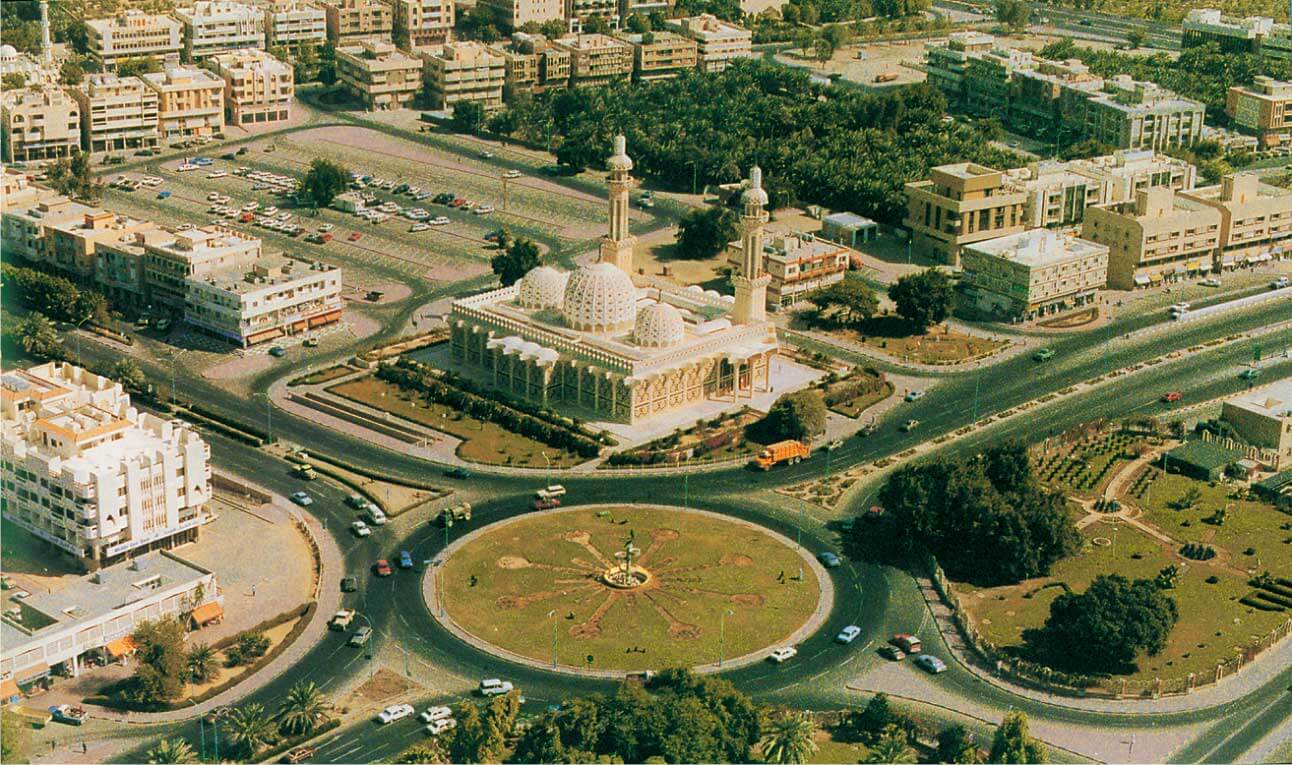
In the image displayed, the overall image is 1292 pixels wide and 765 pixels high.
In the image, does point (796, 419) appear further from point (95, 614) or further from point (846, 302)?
point (95, 614)

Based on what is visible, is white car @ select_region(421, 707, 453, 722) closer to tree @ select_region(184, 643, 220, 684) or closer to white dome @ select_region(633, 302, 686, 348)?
tree @ select_region(184, 643, 220, 684)

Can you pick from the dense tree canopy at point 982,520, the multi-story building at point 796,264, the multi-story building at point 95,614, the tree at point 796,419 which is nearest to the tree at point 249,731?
the multi-story building at point 95,614

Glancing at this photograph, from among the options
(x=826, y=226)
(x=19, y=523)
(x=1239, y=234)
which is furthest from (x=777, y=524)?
(x=1239, y=234)

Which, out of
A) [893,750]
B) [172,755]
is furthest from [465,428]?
A: [893,750]

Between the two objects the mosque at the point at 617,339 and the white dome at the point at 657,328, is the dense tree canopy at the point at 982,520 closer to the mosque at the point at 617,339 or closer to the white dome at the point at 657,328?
the mosque at the point at 617,339

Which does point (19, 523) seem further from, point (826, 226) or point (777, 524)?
point (826, 226)

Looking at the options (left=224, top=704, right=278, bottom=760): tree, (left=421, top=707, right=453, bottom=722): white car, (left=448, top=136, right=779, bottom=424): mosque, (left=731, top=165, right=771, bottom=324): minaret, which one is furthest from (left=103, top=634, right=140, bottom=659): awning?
(left=731, top=165, right=771, bottom=324): minaret
